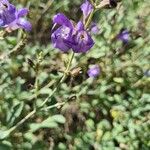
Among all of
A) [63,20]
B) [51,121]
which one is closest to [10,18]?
[63,20]

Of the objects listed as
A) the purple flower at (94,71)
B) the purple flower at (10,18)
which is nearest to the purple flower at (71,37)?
the purple flower at (10,18)

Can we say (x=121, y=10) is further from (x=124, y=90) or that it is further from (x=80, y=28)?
(x=80, y=28)

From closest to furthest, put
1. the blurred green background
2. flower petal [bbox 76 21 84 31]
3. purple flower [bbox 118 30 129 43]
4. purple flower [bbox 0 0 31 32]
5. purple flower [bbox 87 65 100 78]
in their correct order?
flower petal [bbox 76 21 84 31] < purple flower [bbox 0 0 31 32] < the blurred green background < purple flower [bbox 87 65 100 78] < purple flower [bbox 118 30 129 43]

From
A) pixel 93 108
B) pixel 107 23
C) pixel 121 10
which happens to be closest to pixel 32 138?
pixel 93 108

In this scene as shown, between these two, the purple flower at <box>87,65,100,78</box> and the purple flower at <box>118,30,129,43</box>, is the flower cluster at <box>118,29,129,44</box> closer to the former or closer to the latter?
the purple flower at <box>118,30,129,43</box>

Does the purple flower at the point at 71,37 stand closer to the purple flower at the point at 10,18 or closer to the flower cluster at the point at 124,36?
the purple flower at the point at 10,18

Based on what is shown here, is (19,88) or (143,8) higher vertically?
(19,88)

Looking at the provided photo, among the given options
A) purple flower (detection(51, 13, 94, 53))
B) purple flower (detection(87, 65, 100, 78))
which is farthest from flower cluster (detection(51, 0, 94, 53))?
purple flower (detection(87, 65, 100, 78))
